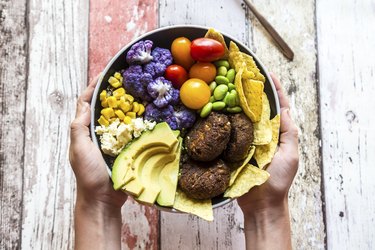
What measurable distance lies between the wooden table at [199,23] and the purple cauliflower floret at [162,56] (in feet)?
1.07

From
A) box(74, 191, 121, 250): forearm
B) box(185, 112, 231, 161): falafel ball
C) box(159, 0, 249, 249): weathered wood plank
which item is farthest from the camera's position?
box(159, 0, 249, 249): weathered wood plank

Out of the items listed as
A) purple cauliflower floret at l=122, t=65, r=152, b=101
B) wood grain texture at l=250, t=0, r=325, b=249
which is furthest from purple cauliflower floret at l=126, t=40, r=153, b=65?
wood grain texture at l=250, t=0, r=325, b=249

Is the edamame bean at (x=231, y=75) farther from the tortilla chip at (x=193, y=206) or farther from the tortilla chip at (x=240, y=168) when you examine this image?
the tortilla chip at (x=193, y=206)

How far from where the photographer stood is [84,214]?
132 cm

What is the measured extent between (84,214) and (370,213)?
79cm

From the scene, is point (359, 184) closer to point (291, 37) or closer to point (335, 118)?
point (335, 118)

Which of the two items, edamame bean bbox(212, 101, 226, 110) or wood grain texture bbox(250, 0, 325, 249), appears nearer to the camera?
edamame bean bbox(212, 101, 226, 110)

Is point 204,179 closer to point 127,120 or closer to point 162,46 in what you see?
point 127,120

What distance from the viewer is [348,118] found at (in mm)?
1541

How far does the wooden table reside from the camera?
4.80 ft

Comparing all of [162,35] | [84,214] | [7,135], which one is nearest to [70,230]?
[84,214]

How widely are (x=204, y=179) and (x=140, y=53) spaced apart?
12.0 inches

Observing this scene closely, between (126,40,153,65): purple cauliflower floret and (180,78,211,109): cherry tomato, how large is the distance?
0.10 meters

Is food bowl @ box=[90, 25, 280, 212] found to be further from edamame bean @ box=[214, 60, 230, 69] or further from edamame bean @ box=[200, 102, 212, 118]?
edamame bean @ box=[200, 102, 212, 118]
